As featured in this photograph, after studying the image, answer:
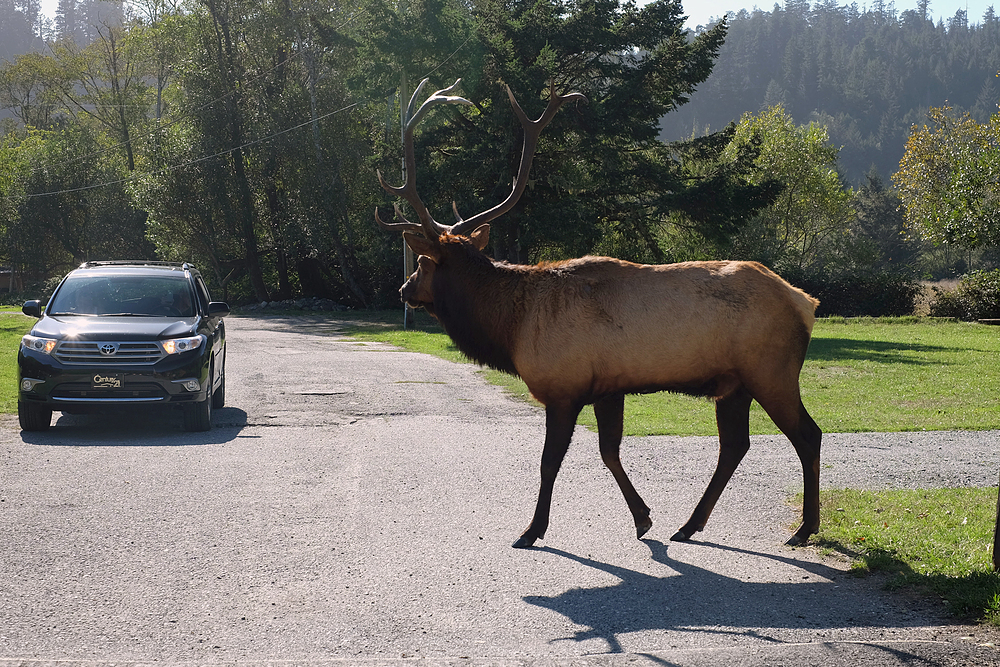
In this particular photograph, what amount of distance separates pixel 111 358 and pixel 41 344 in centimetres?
82

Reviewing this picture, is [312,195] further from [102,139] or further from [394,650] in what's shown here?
[394,650]

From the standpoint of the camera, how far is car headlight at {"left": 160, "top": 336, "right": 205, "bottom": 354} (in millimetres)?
10680

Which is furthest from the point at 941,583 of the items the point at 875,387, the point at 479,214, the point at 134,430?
the point at 875,387

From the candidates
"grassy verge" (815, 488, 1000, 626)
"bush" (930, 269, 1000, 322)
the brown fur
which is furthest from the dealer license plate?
"bush" (930, 269, 1000, 322)

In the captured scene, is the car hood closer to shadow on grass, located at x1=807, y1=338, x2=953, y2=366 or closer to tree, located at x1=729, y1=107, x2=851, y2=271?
shadow on grass, located at x1=807, y1=338, x2=953, y2=366

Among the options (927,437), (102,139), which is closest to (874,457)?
(927,437)

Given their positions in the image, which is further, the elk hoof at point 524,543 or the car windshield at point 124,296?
the car windshield at point 124,296

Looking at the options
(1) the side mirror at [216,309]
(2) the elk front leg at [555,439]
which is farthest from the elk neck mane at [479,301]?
(1) the side mirror at [216,309]

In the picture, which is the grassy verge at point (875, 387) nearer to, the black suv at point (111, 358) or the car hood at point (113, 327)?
the black suv at point (111, 358)

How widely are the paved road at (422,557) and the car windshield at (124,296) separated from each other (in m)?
1.43

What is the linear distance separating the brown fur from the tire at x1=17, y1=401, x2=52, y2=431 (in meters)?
6.16

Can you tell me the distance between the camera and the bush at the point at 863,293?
3753cm

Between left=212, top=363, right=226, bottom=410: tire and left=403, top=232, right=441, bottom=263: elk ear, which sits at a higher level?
left=403, top=232, right=441, bottom=263: elk ear

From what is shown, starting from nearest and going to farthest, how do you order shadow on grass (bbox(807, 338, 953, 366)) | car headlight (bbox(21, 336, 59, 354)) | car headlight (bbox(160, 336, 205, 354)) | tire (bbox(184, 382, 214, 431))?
1. car headlight (bbox(21, 336, 59, 354))
2. car headlight (bbox(160, 336, 205, 354))
3. tire (bbox(184, 382, 214, 431))
4. shadow on grass (bbox(807, 338, 953, 366))
